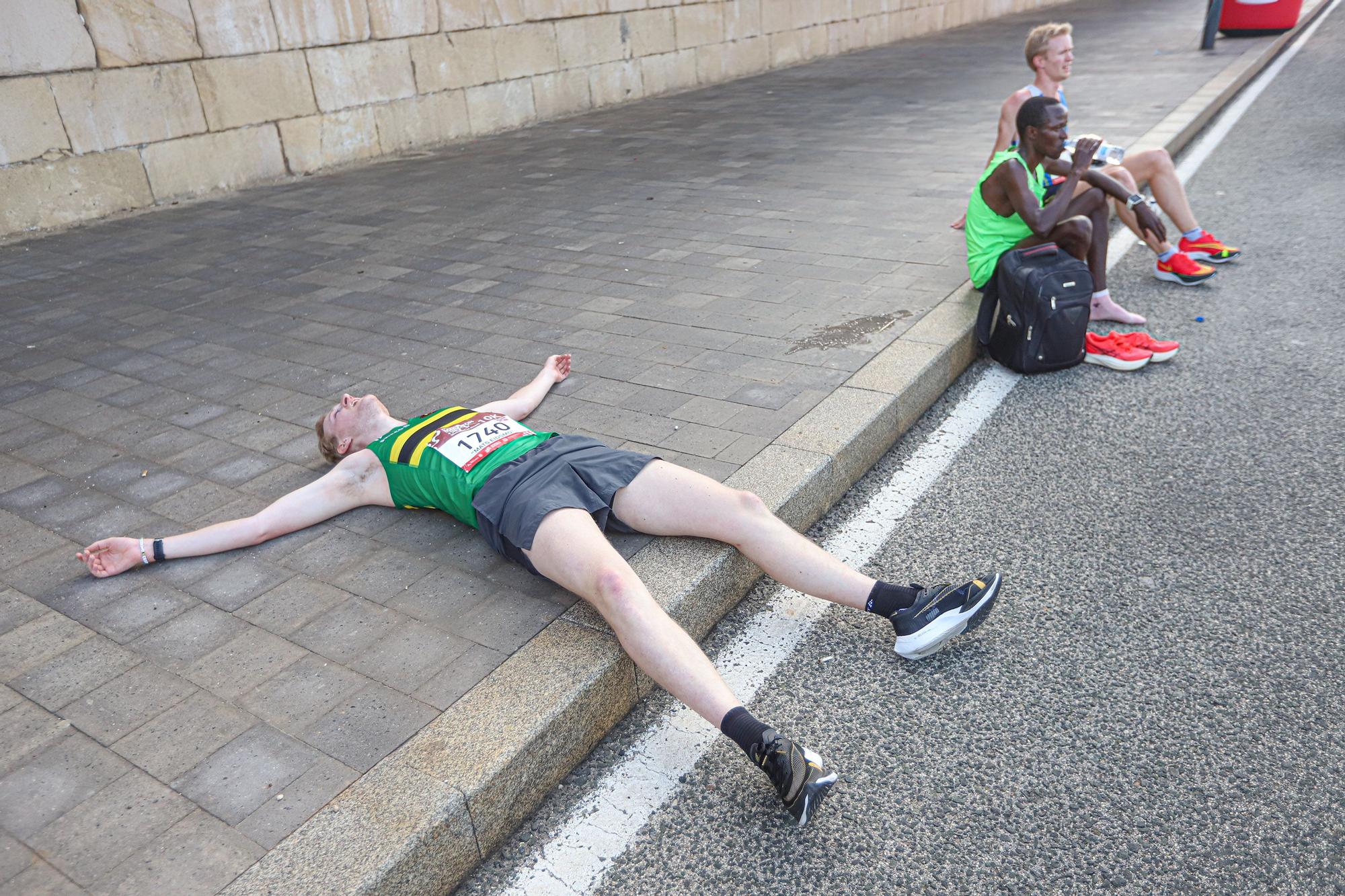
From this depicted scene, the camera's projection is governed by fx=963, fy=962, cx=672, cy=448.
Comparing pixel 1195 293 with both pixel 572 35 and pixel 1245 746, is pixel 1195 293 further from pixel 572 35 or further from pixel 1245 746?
pixel 572 35

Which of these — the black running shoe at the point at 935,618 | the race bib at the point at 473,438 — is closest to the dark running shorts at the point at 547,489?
the race bib at the point at 473,438

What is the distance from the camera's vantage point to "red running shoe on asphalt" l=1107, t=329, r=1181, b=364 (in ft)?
15.4

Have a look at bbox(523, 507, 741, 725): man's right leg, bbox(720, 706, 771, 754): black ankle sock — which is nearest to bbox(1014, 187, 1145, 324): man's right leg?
bbox(523, 507, 741, 725): man's right leg

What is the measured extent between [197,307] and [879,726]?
494 centimetres

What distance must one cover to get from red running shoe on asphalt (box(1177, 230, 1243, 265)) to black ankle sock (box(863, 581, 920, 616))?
171 inches

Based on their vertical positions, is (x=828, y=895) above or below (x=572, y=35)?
below

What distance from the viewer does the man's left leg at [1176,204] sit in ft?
19.9

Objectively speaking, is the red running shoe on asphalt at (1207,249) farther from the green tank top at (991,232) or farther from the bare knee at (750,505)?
the bare knee at (750,505)

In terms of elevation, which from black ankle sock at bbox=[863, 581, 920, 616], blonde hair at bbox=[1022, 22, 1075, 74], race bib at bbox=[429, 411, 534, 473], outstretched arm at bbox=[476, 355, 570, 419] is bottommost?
black ankle sock at bbox=[863, 581, 920, 616]

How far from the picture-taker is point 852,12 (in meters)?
17.5

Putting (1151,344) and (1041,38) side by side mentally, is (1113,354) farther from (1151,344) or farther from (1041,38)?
(1041,38)

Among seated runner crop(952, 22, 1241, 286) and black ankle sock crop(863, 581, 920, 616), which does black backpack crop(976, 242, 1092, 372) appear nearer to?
seated runner crop(952, 22, 1241, 286)

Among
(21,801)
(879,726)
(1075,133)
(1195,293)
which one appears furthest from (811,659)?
A: (1075,133)

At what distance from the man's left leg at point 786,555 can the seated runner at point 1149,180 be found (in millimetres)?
3727
